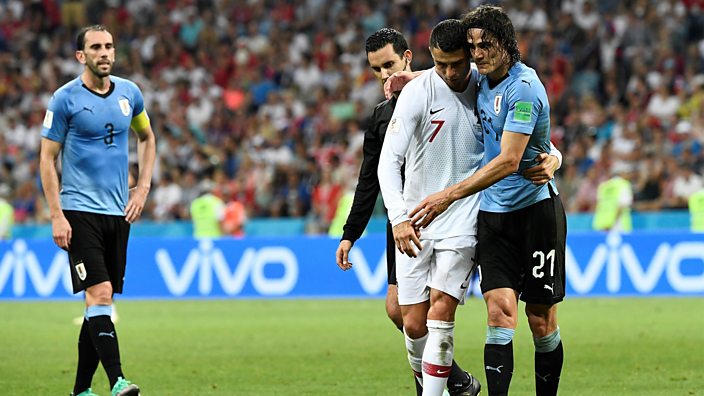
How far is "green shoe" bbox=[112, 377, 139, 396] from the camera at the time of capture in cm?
736

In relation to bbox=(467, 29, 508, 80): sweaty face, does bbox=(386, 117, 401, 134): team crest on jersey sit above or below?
below

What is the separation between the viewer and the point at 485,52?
6.56 m

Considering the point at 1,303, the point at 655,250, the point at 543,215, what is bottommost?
the point at 1,303

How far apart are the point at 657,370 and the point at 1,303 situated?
11.5 meters

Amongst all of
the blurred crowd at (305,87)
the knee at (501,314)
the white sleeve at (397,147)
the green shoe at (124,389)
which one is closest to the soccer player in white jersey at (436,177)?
the white sleeve at (397,147)

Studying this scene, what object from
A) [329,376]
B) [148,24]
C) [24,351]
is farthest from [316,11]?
[329,376]

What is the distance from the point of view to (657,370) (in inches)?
381

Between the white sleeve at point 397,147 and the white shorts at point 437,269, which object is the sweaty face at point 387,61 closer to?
the white sleeve at point 397,147

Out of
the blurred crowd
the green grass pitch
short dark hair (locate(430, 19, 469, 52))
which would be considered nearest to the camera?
short dark hair (locate(430, 19, 469, 52))

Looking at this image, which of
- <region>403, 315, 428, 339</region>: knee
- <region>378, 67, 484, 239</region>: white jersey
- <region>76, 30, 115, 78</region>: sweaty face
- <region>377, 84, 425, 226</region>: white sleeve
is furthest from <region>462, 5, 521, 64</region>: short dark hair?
<region>76, 30, 115, 78</region>: sweaty face

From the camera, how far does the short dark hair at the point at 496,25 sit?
6.55 meters

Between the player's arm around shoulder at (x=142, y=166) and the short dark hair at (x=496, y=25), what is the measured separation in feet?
8.95

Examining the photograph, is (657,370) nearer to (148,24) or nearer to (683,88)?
(683,88)

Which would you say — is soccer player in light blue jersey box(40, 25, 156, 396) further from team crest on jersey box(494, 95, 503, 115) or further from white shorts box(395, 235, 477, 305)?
team crest on jersey box(494, 95, 503, 115)
